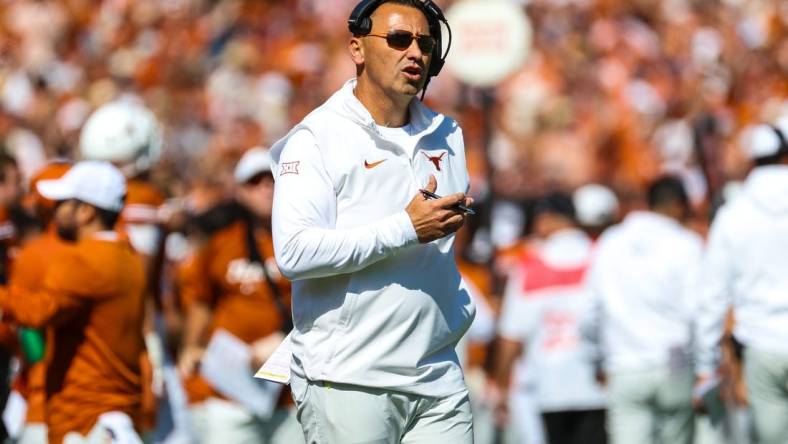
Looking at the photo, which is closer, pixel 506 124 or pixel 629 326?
pixel 629 326

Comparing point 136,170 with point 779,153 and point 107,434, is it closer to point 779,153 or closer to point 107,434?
point 107,434

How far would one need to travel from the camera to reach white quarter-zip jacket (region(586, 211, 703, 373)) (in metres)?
9.67

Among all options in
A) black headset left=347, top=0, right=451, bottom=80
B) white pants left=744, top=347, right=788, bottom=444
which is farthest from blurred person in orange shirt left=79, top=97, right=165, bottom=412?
white pants left=744, top=347, right=788, bottom=444

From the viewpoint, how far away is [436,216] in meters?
4.95

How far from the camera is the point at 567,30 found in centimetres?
2395

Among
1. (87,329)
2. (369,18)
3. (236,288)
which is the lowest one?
(236,288)

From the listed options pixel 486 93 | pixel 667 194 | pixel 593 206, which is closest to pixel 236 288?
pixel 667 194

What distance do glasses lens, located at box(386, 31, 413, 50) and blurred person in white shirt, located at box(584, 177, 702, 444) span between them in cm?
472

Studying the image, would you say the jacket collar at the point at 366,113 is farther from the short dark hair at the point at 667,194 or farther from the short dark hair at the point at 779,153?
the short dark hair at the point at 667,194

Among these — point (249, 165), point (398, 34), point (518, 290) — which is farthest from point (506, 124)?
point (398, 34)

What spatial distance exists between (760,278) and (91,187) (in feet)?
13.0

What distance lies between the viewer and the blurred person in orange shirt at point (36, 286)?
22.5 feet

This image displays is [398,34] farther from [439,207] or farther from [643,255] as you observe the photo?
[643,255]

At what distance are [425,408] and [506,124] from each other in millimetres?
16583
